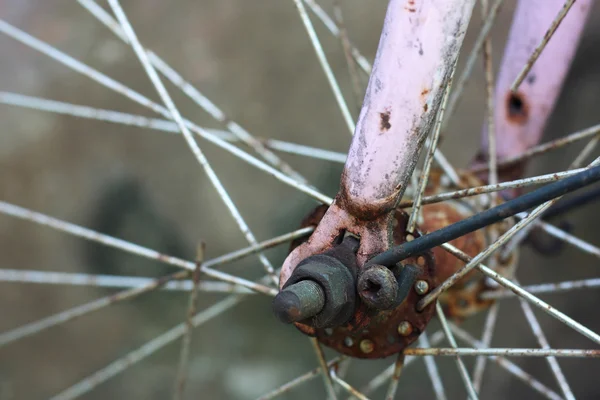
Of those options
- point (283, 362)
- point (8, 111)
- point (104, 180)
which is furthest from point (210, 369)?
point (8, 111)

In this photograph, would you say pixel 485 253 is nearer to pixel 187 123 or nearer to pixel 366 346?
pixel 366 346

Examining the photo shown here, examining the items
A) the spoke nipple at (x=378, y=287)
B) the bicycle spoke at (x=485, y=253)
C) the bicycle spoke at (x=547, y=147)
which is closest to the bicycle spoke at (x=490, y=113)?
the bicycle spoke at (x=547, y=147)

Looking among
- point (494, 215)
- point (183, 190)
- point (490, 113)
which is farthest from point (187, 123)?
point (183, 190)

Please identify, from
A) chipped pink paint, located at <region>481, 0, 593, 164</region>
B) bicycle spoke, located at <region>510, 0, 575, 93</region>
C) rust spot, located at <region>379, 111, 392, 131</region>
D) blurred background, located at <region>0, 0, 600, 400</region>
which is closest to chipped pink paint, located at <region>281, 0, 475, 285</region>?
rust spot, located at <region>379, 111, 392, 131</region>

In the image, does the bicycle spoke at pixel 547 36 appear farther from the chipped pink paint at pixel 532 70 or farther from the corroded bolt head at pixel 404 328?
the corroded bolt head at pixel 404 328

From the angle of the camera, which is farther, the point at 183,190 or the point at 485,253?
the point at 183,190

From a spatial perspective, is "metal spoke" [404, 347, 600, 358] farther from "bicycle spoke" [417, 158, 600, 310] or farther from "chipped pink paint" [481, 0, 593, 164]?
"chipped pink paint" [481, 0, 593, 164]

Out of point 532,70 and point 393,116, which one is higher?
point 532,70
